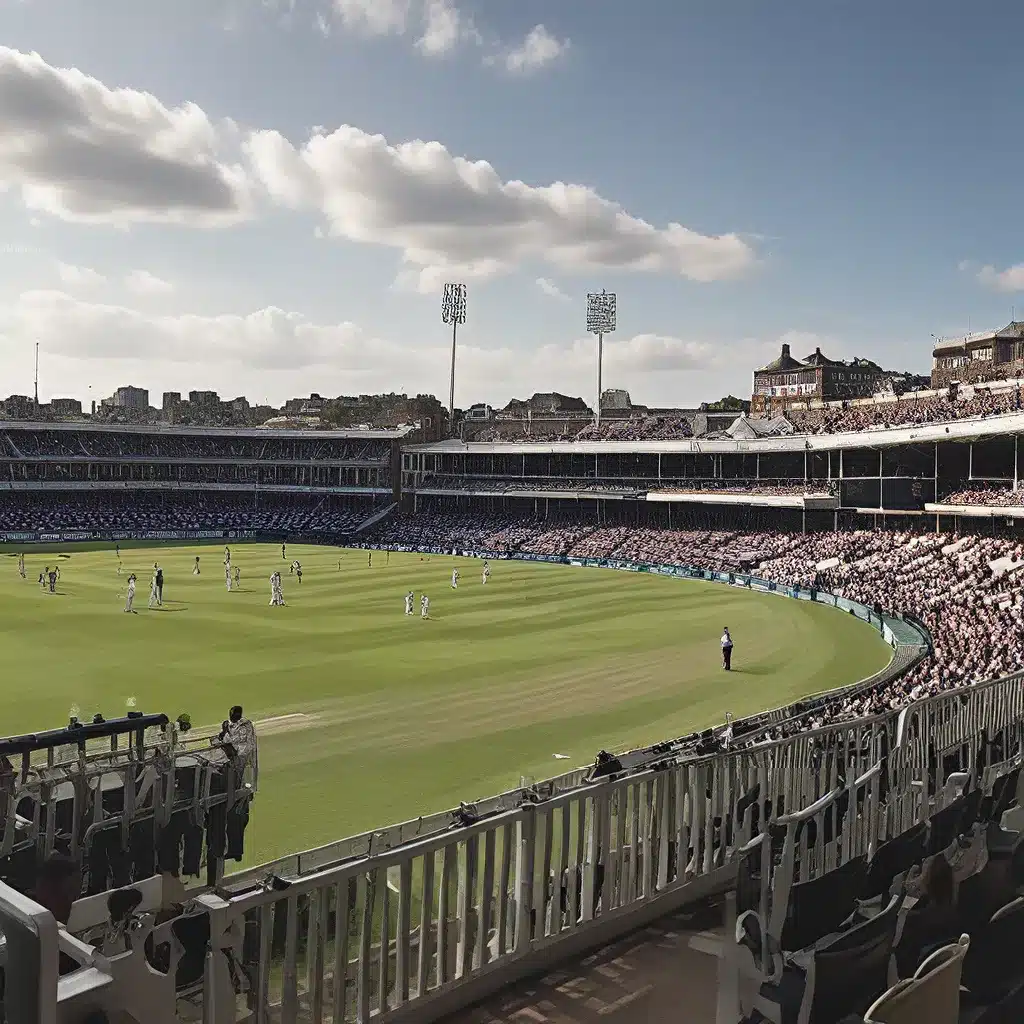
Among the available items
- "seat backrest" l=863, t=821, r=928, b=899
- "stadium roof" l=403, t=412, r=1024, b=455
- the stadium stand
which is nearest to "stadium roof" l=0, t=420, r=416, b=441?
"stadium roof" l=403, t=412, r=1024, b=455

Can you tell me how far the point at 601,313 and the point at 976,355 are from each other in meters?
38.2

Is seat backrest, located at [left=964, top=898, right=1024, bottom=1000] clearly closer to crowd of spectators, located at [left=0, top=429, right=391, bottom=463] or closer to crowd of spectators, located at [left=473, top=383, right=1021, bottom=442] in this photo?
crowd of spectators, located at [left=473, top=383, right=1021, bottom=442]

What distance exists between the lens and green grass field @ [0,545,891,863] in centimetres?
1636

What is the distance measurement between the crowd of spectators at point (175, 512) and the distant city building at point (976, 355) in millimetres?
53724

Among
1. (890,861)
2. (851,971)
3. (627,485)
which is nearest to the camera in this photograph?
(851,971)

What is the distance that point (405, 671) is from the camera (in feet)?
81.3

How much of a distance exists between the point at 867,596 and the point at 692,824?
3272 cm

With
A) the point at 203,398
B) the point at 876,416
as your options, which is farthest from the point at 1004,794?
the point at 203,398

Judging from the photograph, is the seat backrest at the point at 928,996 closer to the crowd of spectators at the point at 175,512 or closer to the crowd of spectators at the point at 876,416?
the crowd of spectators at the point at 876,416

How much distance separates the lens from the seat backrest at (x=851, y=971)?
409cm

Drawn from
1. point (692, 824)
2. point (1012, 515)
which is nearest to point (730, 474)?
point (1012, 515)

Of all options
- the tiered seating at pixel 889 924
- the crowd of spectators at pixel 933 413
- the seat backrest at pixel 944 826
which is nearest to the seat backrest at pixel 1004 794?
the tiered seating at pixel 889 924

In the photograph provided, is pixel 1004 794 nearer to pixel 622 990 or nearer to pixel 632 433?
pixel 622 990

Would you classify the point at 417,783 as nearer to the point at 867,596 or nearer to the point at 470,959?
the point at 470,959
